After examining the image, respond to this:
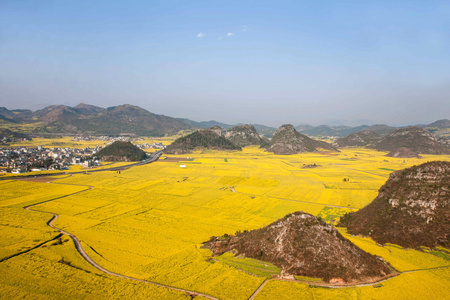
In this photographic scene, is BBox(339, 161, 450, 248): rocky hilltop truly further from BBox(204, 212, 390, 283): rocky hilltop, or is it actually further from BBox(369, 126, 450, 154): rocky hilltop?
BBox(369, 126, 450, 154): rocky hilltop

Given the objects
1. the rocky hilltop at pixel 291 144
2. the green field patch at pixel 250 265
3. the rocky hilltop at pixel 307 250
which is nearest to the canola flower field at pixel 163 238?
the green field patch at pixel 250 265

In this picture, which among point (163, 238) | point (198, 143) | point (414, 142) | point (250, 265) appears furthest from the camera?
point (198, 143)

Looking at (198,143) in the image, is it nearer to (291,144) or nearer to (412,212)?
(291,144)

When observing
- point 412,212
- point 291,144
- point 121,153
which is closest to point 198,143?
point 121,153

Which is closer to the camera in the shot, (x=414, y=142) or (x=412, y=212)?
(x=412, y=212)

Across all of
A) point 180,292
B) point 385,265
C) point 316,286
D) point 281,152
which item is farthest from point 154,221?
point 281,152

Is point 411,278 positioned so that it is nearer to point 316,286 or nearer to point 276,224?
point 316,286

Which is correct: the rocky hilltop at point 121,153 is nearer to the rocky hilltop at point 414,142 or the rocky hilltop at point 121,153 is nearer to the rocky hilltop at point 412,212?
the rocky hilltop at point 412,212
